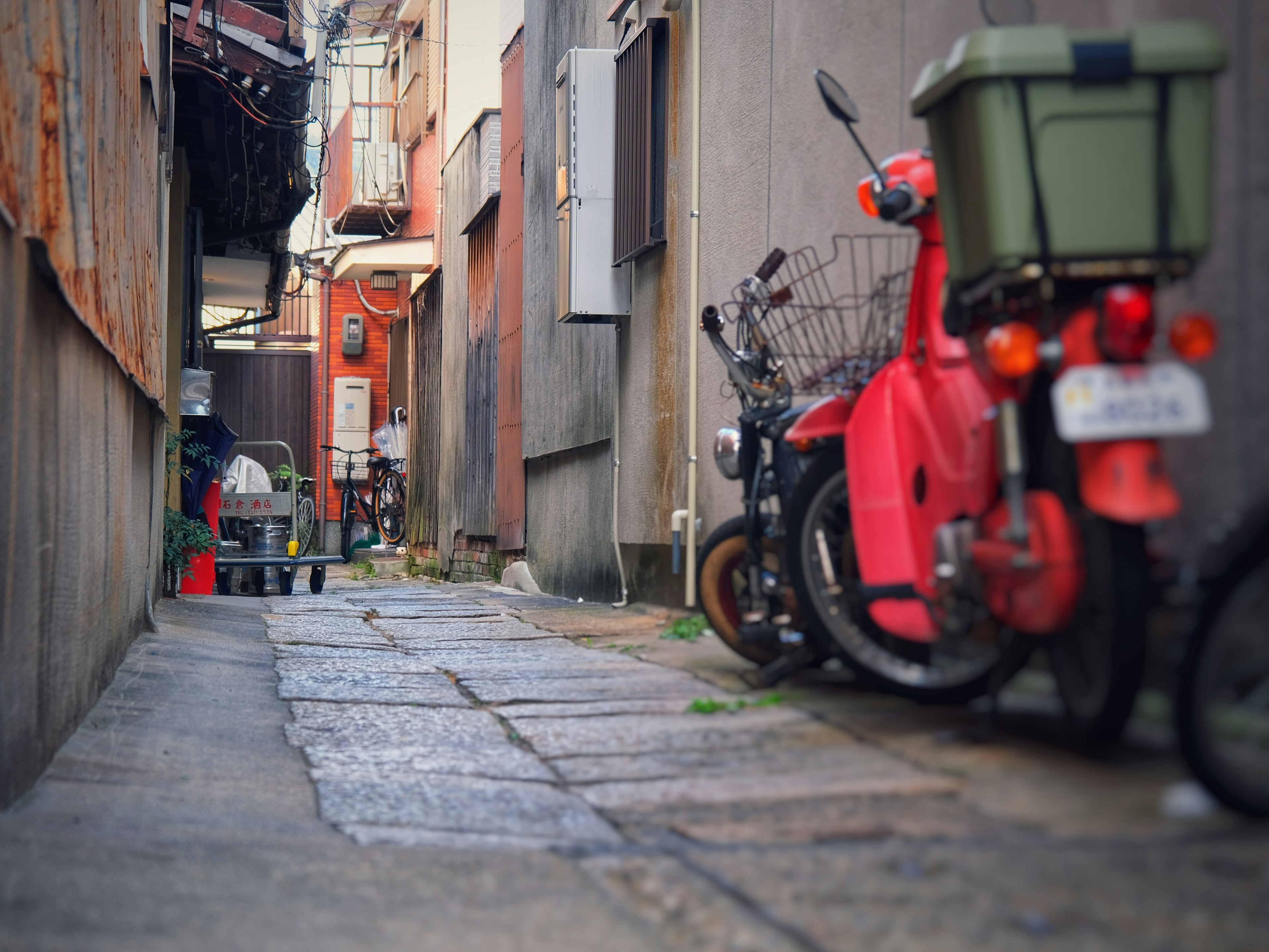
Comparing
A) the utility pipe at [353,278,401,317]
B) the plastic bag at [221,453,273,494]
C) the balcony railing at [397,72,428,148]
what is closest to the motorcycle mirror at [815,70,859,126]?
the plastic bag at [221,453,273,494]

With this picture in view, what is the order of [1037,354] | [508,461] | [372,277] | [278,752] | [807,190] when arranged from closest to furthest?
[1037,354] < [278,752] < [807,190] < [508,461] < [372,277]

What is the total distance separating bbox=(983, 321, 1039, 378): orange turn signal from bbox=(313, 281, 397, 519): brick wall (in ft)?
64.3

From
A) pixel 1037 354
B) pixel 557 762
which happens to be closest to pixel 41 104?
pixel 557 762

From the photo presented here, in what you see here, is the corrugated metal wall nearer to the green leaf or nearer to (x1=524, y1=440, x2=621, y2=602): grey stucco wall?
(x1=524, y1=440, x2=621, y2=602): grey stucco wall

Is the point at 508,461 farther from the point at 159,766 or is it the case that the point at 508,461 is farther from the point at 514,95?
the point at 159,766

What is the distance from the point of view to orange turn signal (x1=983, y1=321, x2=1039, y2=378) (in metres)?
2.80

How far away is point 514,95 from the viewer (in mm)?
12711

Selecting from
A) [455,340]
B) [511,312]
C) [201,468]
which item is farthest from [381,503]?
[201,468]

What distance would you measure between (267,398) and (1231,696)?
21.0 metres

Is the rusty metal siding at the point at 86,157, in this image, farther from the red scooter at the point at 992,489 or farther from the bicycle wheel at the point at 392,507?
the bicycle wheel at the point at 392,507

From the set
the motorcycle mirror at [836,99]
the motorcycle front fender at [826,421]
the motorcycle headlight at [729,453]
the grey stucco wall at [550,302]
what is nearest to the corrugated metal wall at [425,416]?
the grey stucco wall at [550,302]

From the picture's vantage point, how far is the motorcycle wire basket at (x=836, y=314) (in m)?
4.13

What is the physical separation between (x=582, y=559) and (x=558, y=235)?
7.75 feet

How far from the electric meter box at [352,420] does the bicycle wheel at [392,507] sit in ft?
4.68
